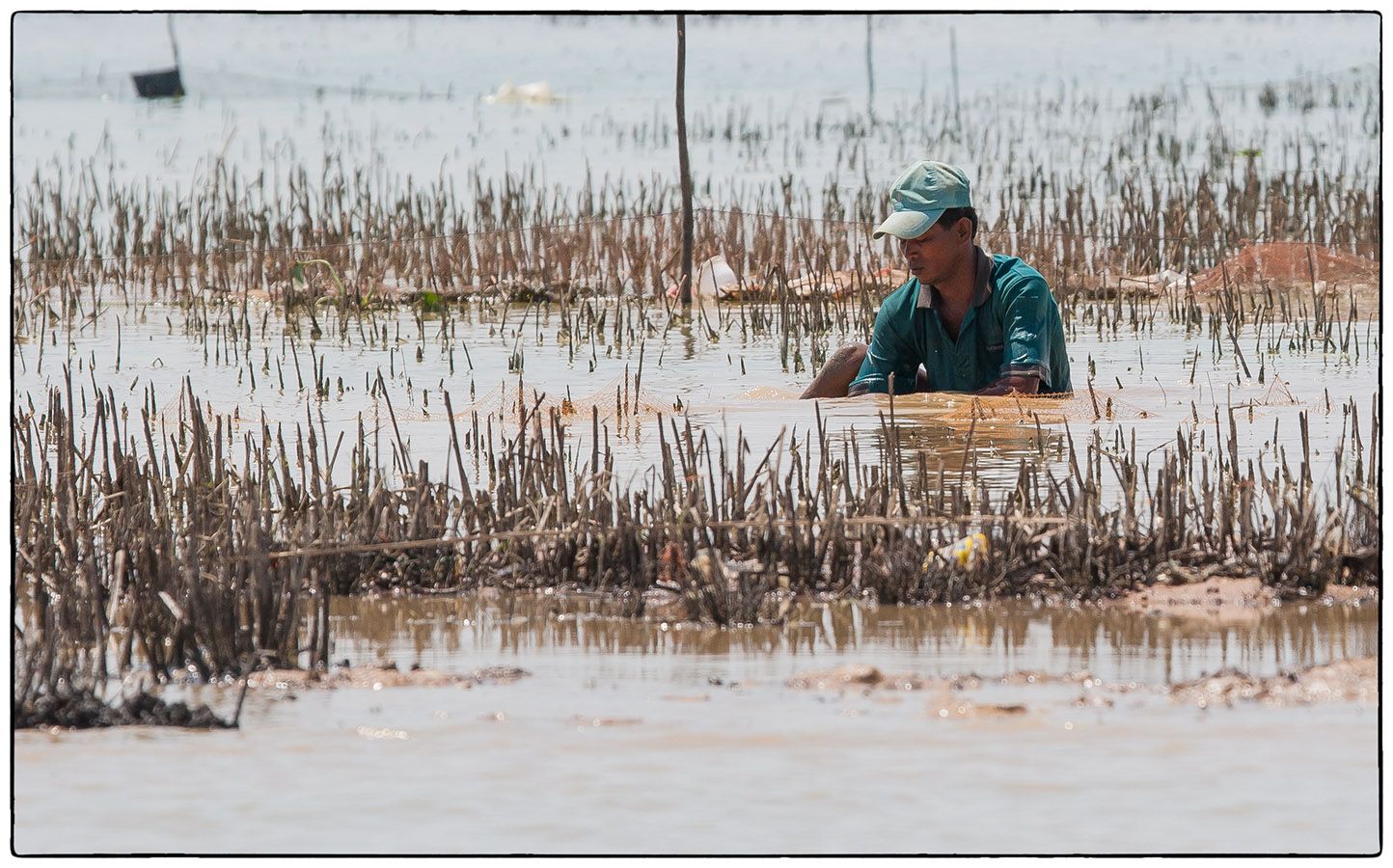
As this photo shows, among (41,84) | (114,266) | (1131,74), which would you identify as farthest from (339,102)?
(114,266)

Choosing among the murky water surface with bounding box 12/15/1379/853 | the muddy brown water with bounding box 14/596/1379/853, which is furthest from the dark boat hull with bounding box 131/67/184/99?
the muddy brown water with bounding box 14/596/1379/853

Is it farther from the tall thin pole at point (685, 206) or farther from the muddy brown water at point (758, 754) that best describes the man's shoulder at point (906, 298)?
the tall thin pole at point (685, 206)

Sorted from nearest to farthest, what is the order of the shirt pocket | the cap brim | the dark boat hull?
1. the cap brim
2. the shirt pocket
3. the dark boat hull

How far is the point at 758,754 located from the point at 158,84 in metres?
23.0

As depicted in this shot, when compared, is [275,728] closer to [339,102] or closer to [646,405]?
[646,405]

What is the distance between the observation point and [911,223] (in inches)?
251

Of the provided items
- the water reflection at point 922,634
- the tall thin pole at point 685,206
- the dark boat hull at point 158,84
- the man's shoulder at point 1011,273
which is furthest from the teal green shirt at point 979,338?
the dark boat hull at point 158,84

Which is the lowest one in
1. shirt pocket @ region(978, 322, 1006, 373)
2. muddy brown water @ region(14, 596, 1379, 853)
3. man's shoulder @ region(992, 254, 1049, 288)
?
muddy brown water @ region(14, 596, 1379, 853)

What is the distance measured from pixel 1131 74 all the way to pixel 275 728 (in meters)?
25.9

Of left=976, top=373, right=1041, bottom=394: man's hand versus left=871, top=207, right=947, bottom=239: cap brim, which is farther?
left=976, top=373, right=1041, bottom=394: man's hand

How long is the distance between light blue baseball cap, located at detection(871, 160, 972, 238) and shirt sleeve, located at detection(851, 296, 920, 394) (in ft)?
1.32

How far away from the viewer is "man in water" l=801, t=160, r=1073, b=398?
6.41m

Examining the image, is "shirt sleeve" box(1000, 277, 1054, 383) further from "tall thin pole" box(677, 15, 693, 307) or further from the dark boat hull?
the dark boat hull

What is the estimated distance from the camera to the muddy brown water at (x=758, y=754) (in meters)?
3.16
